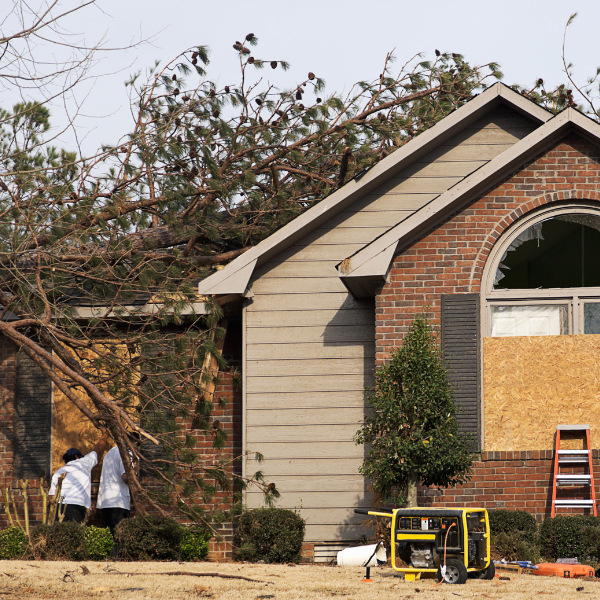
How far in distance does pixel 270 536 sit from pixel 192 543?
103 centimetres

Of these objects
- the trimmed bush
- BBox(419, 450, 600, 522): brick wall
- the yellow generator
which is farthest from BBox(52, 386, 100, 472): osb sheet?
the trimmed bush

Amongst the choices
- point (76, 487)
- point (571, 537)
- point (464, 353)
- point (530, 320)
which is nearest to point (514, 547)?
point (571, 537)

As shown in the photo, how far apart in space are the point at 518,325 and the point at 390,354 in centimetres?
162

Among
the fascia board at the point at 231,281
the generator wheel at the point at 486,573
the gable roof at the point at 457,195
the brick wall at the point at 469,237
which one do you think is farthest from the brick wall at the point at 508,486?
the fascia board at the point at 231,281

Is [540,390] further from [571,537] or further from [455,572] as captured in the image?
[455,572]

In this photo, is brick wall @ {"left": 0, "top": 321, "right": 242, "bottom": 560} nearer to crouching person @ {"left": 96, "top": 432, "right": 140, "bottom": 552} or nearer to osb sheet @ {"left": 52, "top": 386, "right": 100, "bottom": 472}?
osb sheet @ {"left": 52, "top": 386, "right": 100, "bottom": 472}

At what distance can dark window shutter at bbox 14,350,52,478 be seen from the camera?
11.2 metres

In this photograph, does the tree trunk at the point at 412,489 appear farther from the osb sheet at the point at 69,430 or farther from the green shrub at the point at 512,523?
the osb sheet at the point at 69,430

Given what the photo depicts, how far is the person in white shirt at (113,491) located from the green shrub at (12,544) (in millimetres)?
1274

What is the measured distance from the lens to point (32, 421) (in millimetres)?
11305

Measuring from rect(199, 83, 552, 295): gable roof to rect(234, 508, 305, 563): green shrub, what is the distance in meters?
2.87

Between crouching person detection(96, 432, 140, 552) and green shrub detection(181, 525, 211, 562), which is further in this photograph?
crouching person detection(96, 432, 140, 552)

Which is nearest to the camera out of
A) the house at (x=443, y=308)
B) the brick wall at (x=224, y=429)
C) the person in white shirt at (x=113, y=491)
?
the house at (x=443, y=308)

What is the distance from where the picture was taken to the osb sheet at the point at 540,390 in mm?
9289
